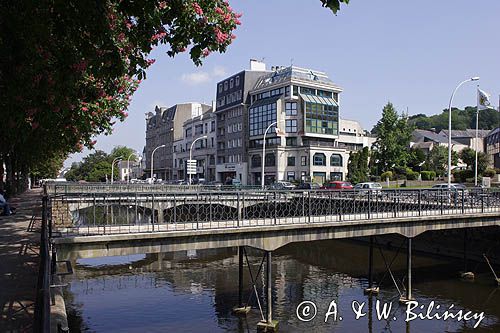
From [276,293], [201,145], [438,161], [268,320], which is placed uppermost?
[201,145]

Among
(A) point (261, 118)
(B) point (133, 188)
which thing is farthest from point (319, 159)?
(B) point (133, 188)

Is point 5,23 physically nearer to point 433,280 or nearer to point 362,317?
point 362,317

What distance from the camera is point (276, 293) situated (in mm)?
21812

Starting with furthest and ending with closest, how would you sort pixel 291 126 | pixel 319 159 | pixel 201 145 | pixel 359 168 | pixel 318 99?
pixel 201 145 < pixel 318 99 < pixel 291 126 < pixel 319 159 < pixel 359 168

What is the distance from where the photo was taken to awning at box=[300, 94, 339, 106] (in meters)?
68.9

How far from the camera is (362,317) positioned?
18.8m

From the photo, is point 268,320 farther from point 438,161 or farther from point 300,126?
point 438,161

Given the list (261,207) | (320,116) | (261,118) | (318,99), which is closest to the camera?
(261,207)

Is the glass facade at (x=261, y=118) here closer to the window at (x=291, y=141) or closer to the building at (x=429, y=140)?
the window at (x=291, y=141)

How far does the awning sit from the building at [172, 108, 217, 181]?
70.7ft

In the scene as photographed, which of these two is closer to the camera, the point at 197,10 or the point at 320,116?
the point at 197,10

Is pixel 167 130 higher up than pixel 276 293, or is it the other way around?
pixel 167 130

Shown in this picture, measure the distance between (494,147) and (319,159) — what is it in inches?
1904

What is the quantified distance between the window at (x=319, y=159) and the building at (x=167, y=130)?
46.1 m
